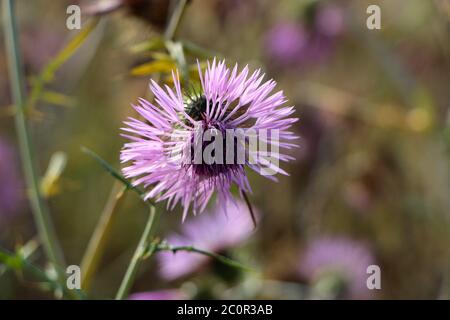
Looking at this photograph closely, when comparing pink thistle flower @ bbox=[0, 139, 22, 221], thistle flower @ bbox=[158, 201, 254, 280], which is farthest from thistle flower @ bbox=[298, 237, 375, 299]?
pink thistle flower @ bbox=[0, 139, 22, 221]

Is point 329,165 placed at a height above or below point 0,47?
below

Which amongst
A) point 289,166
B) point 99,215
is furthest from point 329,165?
point 99,215

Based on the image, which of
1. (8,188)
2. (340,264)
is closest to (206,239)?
(340,264)

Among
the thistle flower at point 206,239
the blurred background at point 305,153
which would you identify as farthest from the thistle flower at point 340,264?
the thistle flower at point 206,239

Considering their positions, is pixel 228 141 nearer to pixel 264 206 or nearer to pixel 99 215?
pixel 264 206

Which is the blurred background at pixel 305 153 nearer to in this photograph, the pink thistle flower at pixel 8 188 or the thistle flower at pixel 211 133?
the pink thistle flower at pixel 8 188

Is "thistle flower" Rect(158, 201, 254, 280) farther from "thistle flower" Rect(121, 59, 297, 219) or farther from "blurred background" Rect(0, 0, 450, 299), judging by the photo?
"thistle flower" Rect(121, 59, 297, 219)

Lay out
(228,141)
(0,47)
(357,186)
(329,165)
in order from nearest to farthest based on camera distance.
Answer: (228,141) < (357,186) < (329,165) < (0,47)

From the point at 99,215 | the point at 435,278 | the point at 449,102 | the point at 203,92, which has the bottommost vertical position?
the point at 435,278
